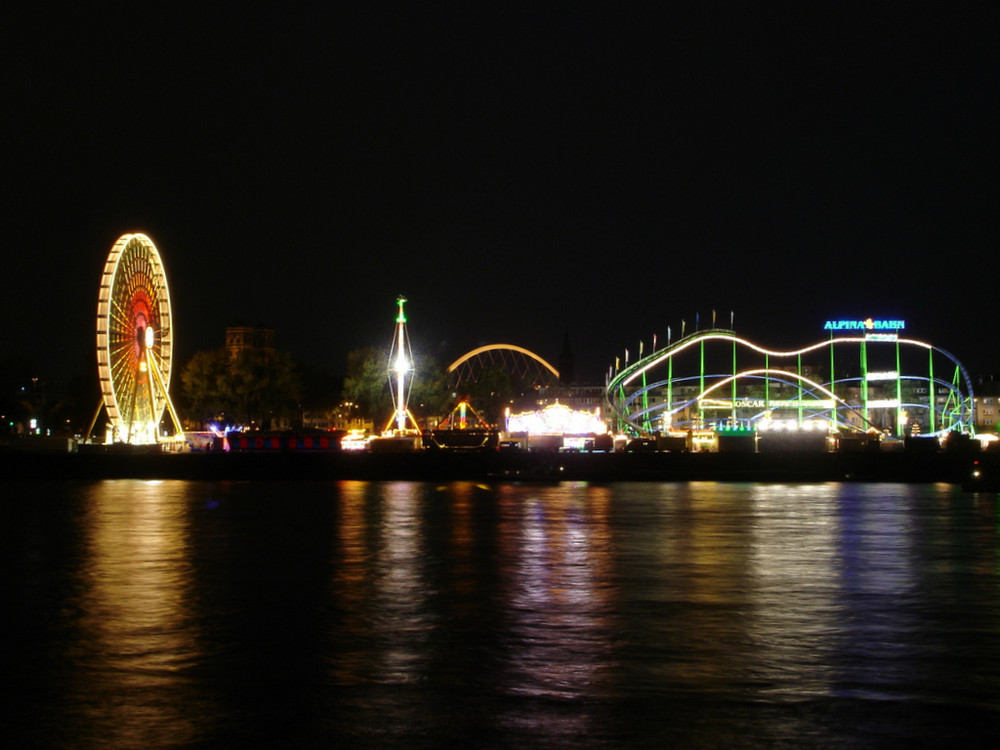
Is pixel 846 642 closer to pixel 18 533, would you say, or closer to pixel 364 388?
pixel 18 533

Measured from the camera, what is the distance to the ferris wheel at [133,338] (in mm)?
51844

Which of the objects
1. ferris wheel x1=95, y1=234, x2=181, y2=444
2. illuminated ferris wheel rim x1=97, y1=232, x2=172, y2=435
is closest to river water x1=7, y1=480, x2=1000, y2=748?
illuminated ferris wheel rim x1=97, y1=232, x2=172, y2=435

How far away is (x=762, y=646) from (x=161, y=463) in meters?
45.4

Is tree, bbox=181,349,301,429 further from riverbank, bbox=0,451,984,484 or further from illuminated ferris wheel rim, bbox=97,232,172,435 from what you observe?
riverbank, bbox=0,451,984,484

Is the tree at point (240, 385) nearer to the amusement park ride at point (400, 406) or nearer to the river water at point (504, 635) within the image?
the amusement park ride at point (400, 406)

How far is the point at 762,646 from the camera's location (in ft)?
34.7

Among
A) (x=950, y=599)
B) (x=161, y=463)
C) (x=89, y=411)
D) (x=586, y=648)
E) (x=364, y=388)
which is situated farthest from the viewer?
(x=89, y=411)

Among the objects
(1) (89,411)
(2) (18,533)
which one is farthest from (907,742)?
(1) (89,411)

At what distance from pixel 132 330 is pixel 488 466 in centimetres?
1827

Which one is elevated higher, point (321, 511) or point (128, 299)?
point (128, 299)

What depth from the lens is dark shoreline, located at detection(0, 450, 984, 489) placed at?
48906mm

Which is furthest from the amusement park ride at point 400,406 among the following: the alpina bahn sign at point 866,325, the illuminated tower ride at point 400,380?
the alpina bahn sign at point 866,325

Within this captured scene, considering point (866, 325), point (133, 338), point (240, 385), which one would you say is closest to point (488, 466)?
point (133, 338)

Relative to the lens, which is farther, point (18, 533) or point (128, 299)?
point (128, 299)
